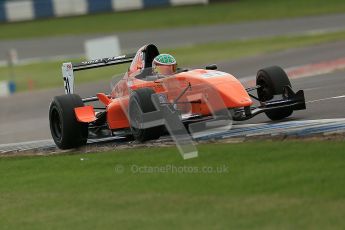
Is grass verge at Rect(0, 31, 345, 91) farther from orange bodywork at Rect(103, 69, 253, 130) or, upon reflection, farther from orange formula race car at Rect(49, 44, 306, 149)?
orange bodywork at Rect(103, 69, 253, 130)

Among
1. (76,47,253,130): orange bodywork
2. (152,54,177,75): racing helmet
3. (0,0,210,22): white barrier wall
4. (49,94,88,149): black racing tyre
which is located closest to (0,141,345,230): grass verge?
(76,47,253,130): orange bodywork

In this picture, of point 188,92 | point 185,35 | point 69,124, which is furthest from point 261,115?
point 185,35

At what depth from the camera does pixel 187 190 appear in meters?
8.26

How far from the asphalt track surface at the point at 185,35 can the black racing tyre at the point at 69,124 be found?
20326mm

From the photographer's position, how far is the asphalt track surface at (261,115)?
505 inches

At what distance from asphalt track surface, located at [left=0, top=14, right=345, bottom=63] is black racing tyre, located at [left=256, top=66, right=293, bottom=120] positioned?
19.5 meters

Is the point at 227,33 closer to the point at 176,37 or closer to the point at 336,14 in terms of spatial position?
the point at 176,37

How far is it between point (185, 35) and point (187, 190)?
88.2 ft

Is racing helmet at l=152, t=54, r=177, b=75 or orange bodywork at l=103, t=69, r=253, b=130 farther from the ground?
racing helmet at l=152, t=54, r=177, b=75

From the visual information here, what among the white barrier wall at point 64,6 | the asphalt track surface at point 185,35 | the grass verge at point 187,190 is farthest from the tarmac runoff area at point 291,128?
the white barrier wall at point 64,6

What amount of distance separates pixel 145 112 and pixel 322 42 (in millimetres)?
17041

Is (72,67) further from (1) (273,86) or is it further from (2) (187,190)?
(2) (187,190)

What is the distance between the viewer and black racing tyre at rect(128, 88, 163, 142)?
10.8 meters

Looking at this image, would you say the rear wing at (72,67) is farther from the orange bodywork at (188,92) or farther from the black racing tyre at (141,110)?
the black racing tyre at (141,110)
